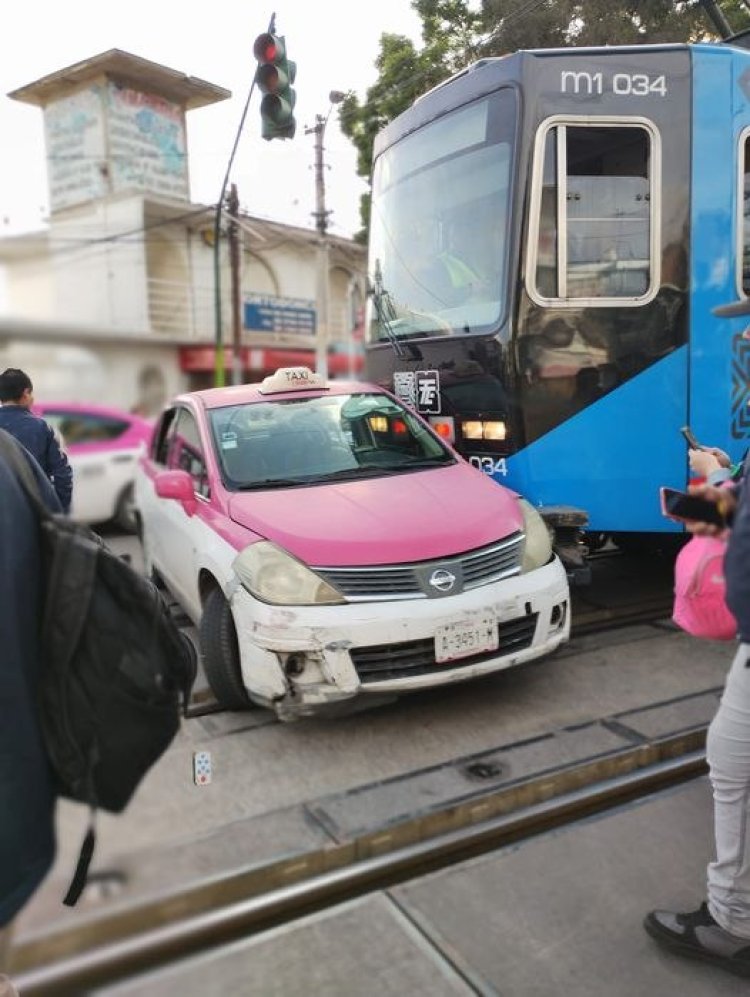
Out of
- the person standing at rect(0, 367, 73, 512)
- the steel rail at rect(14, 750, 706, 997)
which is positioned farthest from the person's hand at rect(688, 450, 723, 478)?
the person standing at rect(0, 367, 73, 512)

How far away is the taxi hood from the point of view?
12.1ft

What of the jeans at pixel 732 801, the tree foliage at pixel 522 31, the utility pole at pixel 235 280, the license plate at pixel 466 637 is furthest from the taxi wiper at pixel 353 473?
the jeans at pixel 732 801

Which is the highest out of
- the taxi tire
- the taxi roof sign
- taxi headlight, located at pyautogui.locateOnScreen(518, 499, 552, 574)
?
the taxi roof sign

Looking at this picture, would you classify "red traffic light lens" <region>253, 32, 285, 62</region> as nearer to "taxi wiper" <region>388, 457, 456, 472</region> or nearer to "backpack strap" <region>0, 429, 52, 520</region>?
"backpack strap" <region>0, 429, 52, 520</region>

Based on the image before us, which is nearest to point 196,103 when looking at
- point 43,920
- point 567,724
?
point 43,920

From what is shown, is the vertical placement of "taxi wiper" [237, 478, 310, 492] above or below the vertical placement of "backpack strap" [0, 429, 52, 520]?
below

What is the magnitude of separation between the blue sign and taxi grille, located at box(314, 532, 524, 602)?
3.76ft

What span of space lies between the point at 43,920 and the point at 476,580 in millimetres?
2209

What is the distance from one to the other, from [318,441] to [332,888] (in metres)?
2.55

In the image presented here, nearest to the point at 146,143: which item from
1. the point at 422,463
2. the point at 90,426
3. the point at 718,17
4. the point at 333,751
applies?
the point at 90,426

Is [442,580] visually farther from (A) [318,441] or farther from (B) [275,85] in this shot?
(B) [275,85]

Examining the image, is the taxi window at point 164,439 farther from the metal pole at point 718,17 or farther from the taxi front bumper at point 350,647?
the metal pole at point 718,17

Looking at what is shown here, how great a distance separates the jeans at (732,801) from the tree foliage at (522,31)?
3.24 meters

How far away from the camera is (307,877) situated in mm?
2744
